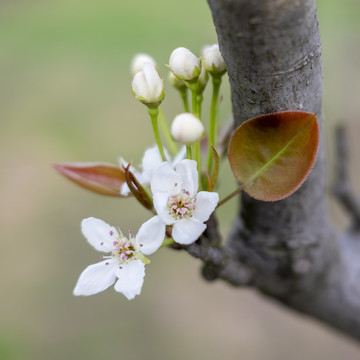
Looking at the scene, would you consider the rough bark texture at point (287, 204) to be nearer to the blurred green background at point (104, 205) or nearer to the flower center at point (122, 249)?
the flower center at point (122, 249)

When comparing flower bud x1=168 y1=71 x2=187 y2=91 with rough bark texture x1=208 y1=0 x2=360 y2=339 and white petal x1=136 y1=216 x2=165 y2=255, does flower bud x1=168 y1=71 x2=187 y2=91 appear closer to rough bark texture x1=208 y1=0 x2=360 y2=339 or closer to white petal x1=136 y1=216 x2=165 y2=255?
rough bark texture x1=208 y1=0 x2=360 y2=339

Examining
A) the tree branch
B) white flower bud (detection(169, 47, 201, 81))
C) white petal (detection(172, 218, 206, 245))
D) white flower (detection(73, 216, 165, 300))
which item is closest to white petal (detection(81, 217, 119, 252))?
white flower (detection(73, 216, 165, 300))

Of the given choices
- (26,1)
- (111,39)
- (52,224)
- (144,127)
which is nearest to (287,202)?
(52,224)

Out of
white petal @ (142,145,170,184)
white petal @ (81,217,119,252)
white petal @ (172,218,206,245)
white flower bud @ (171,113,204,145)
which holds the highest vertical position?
white flower bud @ (171,113,204,145)

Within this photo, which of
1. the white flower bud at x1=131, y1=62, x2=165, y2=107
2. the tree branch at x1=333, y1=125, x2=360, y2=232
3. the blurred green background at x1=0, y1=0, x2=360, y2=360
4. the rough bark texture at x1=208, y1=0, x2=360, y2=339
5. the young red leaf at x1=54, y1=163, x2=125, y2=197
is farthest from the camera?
the blurred green background at x1=0, y1=0, x2=360, y2=360

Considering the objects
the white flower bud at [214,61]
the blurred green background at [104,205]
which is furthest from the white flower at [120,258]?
the blurred green background at [104,205]

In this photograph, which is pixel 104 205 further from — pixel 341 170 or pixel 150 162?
pixel 150 162

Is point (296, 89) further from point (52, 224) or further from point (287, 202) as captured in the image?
point (52, 224)
